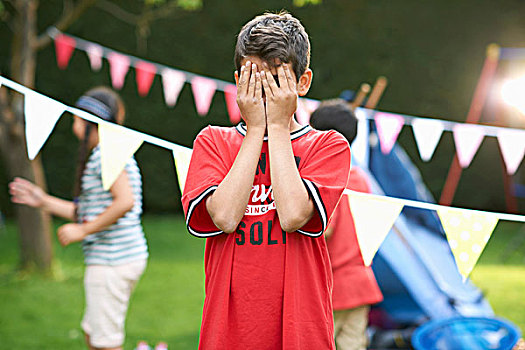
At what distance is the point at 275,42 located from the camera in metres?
1.67

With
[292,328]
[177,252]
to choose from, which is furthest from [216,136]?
[177,252]

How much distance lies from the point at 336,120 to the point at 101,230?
1.13 meters

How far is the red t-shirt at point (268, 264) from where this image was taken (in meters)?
1.65

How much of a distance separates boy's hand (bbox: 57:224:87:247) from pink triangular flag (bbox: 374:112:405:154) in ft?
7.15

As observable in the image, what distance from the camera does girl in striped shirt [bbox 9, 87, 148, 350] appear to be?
106 inches

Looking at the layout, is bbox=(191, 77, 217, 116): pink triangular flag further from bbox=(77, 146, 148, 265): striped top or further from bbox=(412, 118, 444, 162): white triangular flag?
bbox=(77, 146, 148, 265): striped top

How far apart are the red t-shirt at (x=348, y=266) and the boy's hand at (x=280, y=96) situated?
1.22m

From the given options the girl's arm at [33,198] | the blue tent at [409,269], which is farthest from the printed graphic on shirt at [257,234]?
the blue tent at [409,269]

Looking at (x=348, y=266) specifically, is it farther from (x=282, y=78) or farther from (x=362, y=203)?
(x=282, y=78)

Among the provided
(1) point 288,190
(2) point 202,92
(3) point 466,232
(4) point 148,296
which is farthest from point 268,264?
(2) point 202,92

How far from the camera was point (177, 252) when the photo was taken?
6.77 metres

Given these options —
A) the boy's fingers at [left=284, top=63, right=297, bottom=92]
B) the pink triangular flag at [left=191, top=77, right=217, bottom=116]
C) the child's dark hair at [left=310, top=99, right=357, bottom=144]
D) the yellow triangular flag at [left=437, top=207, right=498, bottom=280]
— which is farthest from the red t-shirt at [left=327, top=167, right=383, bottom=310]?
the pink triangular flag at [left=191, top=77, right=217, bottom=116]

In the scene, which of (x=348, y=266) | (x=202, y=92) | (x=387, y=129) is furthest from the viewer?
(x=202, y=92)

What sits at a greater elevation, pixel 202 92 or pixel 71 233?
pixel 202 92
